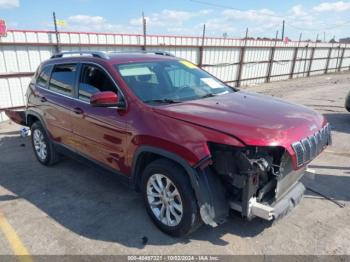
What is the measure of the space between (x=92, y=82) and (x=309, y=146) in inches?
Result: 109

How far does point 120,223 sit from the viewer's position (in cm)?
360

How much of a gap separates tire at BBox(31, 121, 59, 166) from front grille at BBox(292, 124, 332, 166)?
3.97 m

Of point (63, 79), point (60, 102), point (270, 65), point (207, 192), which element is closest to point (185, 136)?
point (207, 192)

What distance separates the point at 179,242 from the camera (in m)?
3.22

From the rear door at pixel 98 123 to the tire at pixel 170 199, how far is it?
52cm

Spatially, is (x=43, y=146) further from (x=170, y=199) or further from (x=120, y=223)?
(x=170, y=199)

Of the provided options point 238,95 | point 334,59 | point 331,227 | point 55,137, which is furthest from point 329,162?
point 334,59

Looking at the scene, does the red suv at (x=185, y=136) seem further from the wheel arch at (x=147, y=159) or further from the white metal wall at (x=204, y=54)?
the white metal wall at (x=204, y=54)

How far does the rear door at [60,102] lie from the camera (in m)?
4.39

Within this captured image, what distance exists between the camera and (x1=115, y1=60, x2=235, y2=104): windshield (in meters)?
3.60

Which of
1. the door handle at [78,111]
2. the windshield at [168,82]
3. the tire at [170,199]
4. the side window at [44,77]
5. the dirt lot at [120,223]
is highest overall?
the windshield at [168,82]

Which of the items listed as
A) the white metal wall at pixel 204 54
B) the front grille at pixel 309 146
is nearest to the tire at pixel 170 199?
the front grille at pixel 309 146

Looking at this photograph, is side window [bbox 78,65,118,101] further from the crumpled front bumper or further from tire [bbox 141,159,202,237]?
the crumpled front bumper

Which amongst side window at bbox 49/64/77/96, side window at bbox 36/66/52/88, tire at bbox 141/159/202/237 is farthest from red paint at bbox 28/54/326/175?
side window at bbox 36/66/52/88
